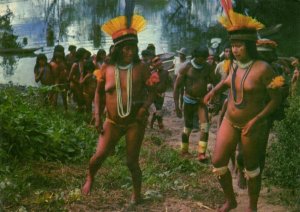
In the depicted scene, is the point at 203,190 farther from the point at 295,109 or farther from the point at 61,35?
the point at 61,35

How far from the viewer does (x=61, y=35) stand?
856cm

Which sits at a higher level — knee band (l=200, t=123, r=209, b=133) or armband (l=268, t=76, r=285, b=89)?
armband (l=268, t=76, r=285, b=89)

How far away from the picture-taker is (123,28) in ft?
16.3

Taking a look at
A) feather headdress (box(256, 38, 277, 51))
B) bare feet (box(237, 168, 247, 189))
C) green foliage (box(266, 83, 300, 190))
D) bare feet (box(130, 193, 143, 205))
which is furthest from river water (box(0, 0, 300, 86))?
bare feet (box(130, 193, 143, 205))

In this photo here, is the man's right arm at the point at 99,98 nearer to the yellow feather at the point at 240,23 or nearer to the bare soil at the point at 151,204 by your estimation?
the bare soil at the point at 151,204

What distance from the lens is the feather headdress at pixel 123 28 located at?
16.3ft

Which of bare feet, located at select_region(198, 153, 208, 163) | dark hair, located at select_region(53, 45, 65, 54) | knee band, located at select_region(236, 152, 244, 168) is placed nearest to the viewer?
knee band, located at select_region(236, 152, 244, 168)

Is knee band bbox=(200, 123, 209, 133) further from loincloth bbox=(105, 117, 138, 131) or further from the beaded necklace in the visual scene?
the beaded necklace

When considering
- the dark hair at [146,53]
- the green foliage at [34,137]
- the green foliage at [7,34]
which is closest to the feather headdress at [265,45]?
the dark hair at [146,53]

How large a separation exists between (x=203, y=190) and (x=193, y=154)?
69.8 inches

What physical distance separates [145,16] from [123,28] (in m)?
1.14

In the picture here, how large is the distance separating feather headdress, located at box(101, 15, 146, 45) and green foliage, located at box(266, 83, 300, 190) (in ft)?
6.48

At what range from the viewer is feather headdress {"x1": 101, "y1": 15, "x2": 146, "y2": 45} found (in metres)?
4.98

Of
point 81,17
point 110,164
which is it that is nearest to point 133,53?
point 110,164
